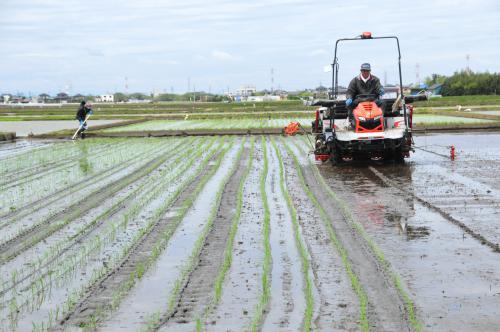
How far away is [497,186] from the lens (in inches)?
404

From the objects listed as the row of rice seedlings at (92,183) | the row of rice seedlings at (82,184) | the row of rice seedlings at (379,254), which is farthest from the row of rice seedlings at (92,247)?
the row of rice seedlings at (379,254)

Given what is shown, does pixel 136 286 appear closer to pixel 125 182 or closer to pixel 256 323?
pixel 256 323

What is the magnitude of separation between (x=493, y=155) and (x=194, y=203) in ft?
25.9

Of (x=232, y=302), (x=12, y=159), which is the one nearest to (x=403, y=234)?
(x=232, y=302)

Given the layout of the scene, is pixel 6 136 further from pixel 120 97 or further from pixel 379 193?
pixel 120 97

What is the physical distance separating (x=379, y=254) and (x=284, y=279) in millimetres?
1103

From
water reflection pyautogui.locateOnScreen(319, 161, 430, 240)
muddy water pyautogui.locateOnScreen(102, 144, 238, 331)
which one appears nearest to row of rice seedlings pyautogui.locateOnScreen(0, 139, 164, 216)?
muddy water pyautogui.locateOnScreen(102, 144, 238, 331)

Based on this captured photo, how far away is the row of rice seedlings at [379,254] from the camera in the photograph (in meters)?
4.61

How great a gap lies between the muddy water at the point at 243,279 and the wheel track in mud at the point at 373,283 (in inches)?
29.4

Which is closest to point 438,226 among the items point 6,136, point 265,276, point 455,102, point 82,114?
point 265,276

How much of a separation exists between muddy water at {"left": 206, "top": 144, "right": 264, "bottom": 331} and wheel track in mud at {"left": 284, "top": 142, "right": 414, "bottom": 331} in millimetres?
747

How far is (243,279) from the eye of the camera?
5.59 metres

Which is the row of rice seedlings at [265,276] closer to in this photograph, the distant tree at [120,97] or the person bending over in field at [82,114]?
the person bending over in field at [82,114]

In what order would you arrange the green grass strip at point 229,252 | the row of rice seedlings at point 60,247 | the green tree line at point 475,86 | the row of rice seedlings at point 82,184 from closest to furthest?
the green grass strip at point 229,252
the row of rice seedlings at point 60,247
the row of rice seedlings at point 82,184
the green tree line at point 475,86
